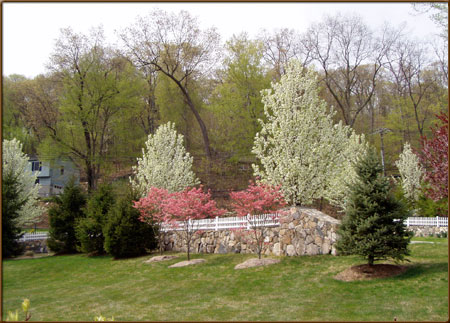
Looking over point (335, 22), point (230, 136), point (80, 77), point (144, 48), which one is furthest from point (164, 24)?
point (335, 22)

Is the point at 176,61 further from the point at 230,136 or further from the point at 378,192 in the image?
the point at 378,192

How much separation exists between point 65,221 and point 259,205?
12369 millimetres

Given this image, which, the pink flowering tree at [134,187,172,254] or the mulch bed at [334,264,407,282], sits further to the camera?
the pink flowering tree at [134,187,172,254]

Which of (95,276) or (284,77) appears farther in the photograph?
(284,77)

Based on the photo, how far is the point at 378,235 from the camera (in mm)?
8789

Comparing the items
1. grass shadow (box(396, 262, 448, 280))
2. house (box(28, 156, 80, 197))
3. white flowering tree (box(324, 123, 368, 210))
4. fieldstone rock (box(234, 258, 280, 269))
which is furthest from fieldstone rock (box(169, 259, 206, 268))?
house (box(28, 156, 80, 197))

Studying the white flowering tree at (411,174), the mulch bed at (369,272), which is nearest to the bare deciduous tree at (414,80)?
the white flowering tree at (411,174)

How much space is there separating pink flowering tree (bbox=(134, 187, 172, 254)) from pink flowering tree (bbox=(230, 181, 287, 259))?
12.0 ft

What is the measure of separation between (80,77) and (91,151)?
547 centimetres

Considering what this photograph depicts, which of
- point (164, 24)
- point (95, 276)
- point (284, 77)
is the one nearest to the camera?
point (95, 276)

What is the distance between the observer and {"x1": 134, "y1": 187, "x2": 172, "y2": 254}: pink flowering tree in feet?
50.0

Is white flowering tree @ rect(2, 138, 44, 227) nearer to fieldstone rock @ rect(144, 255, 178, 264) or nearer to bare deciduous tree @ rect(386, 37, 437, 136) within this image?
fieldstone rock @ rect(144, 255, 178, 264)

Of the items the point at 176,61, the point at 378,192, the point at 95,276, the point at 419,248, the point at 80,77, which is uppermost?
the point at 176,61

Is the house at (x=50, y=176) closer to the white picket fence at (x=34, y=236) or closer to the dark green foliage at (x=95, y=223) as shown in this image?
the white picket fence at (x=34, y=236)
